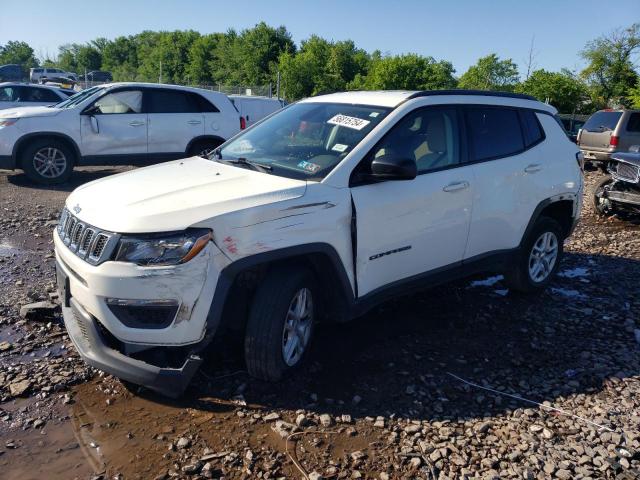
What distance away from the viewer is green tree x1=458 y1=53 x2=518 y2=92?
109ft

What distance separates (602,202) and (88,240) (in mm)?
8595

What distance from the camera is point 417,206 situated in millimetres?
3990

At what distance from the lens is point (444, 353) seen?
13.5ft

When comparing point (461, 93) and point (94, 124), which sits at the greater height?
point (461, 93)

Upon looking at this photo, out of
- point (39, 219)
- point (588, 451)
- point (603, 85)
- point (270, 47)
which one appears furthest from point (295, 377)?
point (270, 47)

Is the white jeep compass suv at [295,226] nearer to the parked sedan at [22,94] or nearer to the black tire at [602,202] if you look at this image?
the black tire at [602,202]

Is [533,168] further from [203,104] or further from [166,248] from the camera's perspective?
[203,104]

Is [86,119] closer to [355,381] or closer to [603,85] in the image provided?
[355,381]

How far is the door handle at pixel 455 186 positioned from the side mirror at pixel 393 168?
668mm

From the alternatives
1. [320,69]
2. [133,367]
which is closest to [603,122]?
[133,367]

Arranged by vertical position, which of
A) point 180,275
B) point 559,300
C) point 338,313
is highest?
point 180,275

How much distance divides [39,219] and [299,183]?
5460 millimetres

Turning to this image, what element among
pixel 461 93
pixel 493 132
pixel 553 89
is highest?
pixel 553 89

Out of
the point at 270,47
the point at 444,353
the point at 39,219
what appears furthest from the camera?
the point at 270,47
